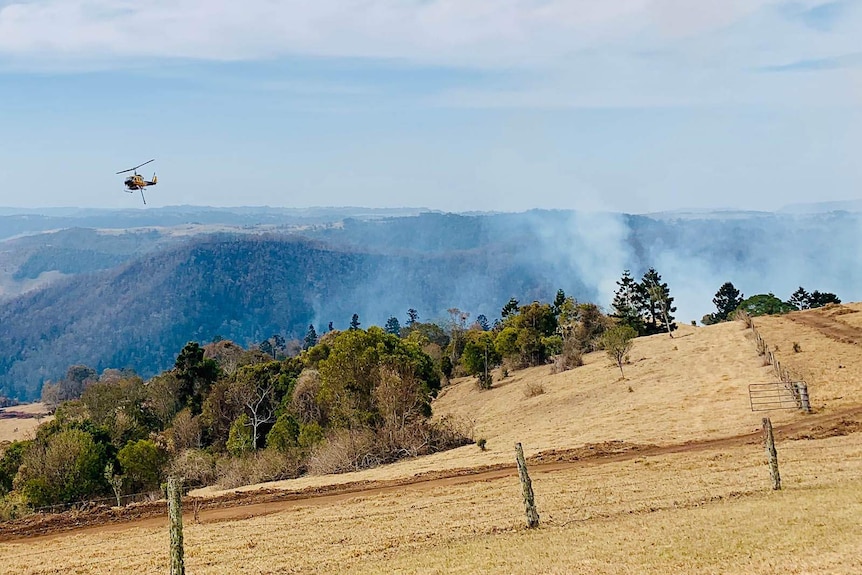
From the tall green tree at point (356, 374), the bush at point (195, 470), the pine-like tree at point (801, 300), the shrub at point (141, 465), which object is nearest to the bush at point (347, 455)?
the tall green tree at point (356, 374)

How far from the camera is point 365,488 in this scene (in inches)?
1399

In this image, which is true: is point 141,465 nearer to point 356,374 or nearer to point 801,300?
point 356,374

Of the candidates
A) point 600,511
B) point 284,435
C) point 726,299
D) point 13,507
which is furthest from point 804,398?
point 726,299

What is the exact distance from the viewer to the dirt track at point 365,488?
3222cm

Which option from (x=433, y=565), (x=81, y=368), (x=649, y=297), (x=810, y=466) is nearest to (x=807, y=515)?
(x=810, y=466)

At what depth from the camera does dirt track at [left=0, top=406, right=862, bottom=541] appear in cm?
3222

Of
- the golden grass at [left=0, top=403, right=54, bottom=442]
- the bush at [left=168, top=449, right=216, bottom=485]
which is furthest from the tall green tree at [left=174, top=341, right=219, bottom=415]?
the golden grass at [left=0, top=403, right=54, bottom=442]

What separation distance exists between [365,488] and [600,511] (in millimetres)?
14096

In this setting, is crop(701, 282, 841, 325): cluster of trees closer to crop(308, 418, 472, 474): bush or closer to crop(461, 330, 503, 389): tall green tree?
crop(461, 330, 503, 389): tall green tree

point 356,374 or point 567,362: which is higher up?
point 356,374

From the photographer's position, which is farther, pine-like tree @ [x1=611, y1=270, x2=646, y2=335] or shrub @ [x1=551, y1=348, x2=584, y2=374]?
pine-like tree @ [x1=611, y1=270, x2=646, y2=335]

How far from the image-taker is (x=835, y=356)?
163ft

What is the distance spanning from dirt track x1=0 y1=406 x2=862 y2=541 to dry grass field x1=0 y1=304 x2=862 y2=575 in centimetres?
20

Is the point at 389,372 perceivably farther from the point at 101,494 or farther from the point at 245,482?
the point at 101,494
